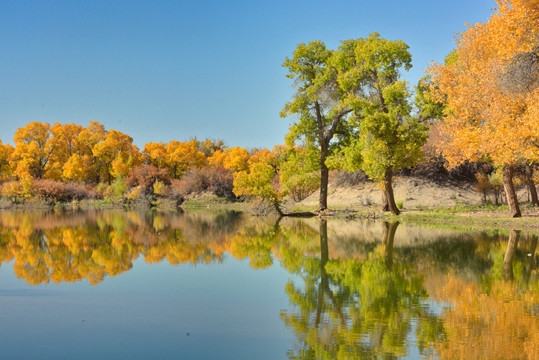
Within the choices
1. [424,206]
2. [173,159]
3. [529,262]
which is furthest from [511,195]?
[173,159]

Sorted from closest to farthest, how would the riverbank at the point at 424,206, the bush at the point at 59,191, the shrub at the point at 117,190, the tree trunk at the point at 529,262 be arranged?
the tree trunk at the point at 529,262 < the riverbank at the point at 424,206 < the bush at the point at 59,191 < the shrub at the point at 117,190

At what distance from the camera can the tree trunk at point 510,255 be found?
10.1 m

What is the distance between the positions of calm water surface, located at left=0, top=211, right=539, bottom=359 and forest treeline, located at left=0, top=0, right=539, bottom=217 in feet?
20.7

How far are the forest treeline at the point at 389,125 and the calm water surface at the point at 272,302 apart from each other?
6.31m

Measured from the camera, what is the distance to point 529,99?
655 inches

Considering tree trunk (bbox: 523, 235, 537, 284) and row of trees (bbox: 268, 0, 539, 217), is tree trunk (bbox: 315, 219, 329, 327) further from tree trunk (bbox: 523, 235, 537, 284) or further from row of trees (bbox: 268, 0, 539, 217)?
row of trees (bbox: 268, 0, 539, 217)

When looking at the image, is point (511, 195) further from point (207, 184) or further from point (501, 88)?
point (207, 184)

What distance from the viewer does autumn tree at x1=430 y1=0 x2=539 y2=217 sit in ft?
52.8

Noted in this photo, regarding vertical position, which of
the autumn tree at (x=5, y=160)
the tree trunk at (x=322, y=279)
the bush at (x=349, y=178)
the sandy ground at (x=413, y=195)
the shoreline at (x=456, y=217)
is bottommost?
the tree trunk at (x=322, y=279)

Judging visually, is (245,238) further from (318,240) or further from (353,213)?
(353,213)

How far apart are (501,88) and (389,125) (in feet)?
27.5

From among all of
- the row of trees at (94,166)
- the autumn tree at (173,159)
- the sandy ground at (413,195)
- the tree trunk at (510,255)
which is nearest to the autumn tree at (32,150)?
the row of trees at (94,166)

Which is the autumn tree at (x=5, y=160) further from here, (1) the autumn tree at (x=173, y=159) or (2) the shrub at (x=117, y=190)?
(1) the autumn tree at (x=173, y=159)

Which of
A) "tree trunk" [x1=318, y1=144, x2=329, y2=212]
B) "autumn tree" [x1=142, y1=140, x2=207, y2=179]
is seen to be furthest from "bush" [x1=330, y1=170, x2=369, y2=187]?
"autumn tree" [x1=142, y1=140, x2=207, y2=179]
